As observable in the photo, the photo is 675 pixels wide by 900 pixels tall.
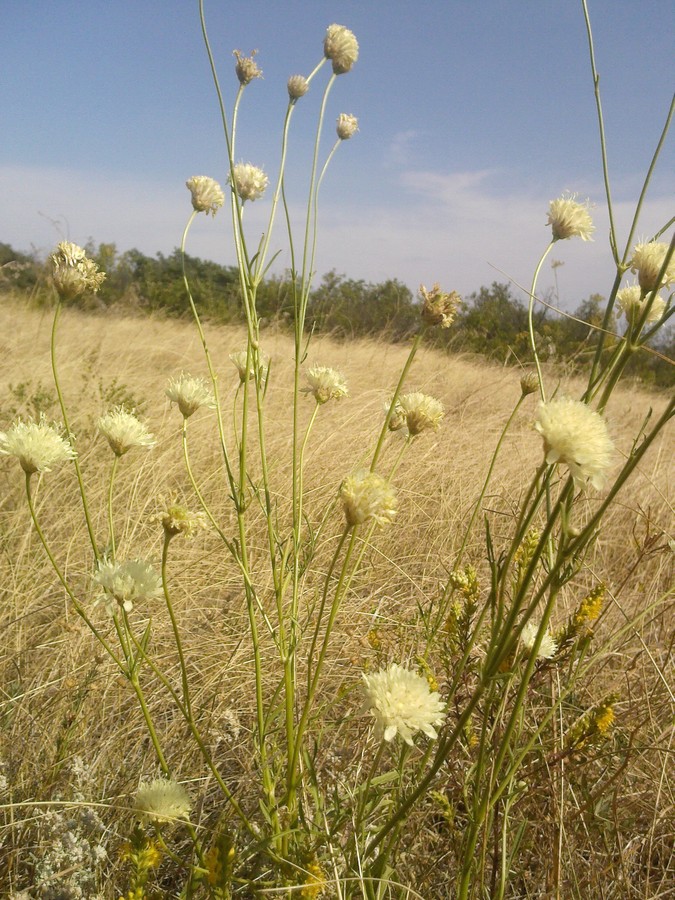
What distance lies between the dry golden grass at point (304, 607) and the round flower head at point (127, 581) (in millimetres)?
369

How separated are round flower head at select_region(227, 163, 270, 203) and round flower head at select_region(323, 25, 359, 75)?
0.28 metres

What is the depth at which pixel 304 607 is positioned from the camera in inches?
69.2

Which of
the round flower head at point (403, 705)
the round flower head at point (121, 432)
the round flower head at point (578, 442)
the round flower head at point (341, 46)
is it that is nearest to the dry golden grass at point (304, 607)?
the round flower head at point (403, 705)

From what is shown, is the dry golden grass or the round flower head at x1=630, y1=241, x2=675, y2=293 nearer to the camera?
the round flower head at x1=630, y1=241, x2=675, y2=293

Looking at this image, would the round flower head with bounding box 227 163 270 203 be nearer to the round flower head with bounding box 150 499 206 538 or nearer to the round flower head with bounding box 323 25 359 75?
the round flower head with bounding box 323 25 359 75

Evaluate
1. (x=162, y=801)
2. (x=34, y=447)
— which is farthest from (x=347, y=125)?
(x=162, y=801)

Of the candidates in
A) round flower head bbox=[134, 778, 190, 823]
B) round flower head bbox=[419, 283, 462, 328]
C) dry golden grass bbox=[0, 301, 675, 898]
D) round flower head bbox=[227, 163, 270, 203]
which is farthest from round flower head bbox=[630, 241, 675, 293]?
round flower head bbox=[134, 778, 190, 823]

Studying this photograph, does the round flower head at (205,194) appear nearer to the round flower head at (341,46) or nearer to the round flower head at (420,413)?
the round flower head at (341,46)

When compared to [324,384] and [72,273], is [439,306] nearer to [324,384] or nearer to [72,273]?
[324,384]

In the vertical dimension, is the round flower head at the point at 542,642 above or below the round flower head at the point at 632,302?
below

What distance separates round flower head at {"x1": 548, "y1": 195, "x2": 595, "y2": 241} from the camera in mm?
1038

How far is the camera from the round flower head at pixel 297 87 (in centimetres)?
102

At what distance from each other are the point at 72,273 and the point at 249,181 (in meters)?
0.33

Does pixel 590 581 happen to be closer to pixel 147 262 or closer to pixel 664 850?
pixel 664 850
